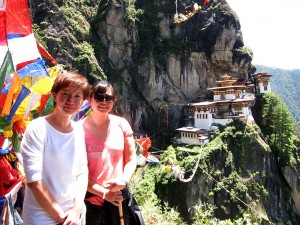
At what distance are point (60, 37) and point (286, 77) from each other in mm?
98428

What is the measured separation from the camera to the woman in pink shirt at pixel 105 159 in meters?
2.26

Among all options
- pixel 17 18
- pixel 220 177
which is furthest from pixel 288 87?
pixel 17 18

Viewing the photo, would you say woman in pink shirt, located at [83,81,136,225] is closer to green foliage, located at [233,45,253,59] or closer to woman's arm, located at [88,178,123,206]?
woman's arm, located at [88,178,123,206]

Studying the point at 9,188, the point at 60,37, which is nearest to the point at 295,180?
the point at 60,37

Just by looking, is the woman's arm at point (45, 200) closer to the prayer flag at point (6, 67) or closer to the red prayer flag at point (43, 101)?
the prayer flag at point (6, 67)

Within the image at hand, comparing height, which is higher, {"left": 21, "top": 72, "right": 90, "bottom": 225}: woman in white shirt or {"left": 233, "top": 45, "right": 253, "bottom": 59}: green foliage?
{"left": 233, "top": 45, "right": 253, "bottom": 59}: green foliage

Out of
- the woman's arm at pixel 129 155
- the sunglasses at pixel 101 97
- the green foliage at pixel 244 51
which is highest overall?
the green foliage at pixel 244 51

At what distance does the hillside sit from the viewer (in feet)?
269

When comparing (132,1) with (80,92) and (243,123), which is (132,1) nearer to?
(243,123)

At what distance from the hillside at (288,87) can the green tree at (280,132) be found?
62.3 metres

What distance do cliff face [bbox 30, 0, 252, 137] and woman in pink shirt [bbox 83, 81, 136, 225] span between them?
61.8ft

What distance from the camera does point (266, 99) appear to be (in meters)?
23.5

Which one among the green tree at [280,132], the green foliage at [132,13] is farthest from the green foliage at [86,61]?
the green tree at [280,132]

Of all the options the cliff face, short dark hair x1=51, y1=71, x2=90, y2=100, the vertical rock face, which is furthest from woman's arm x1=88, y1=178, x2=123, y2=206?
the vertical rock face
